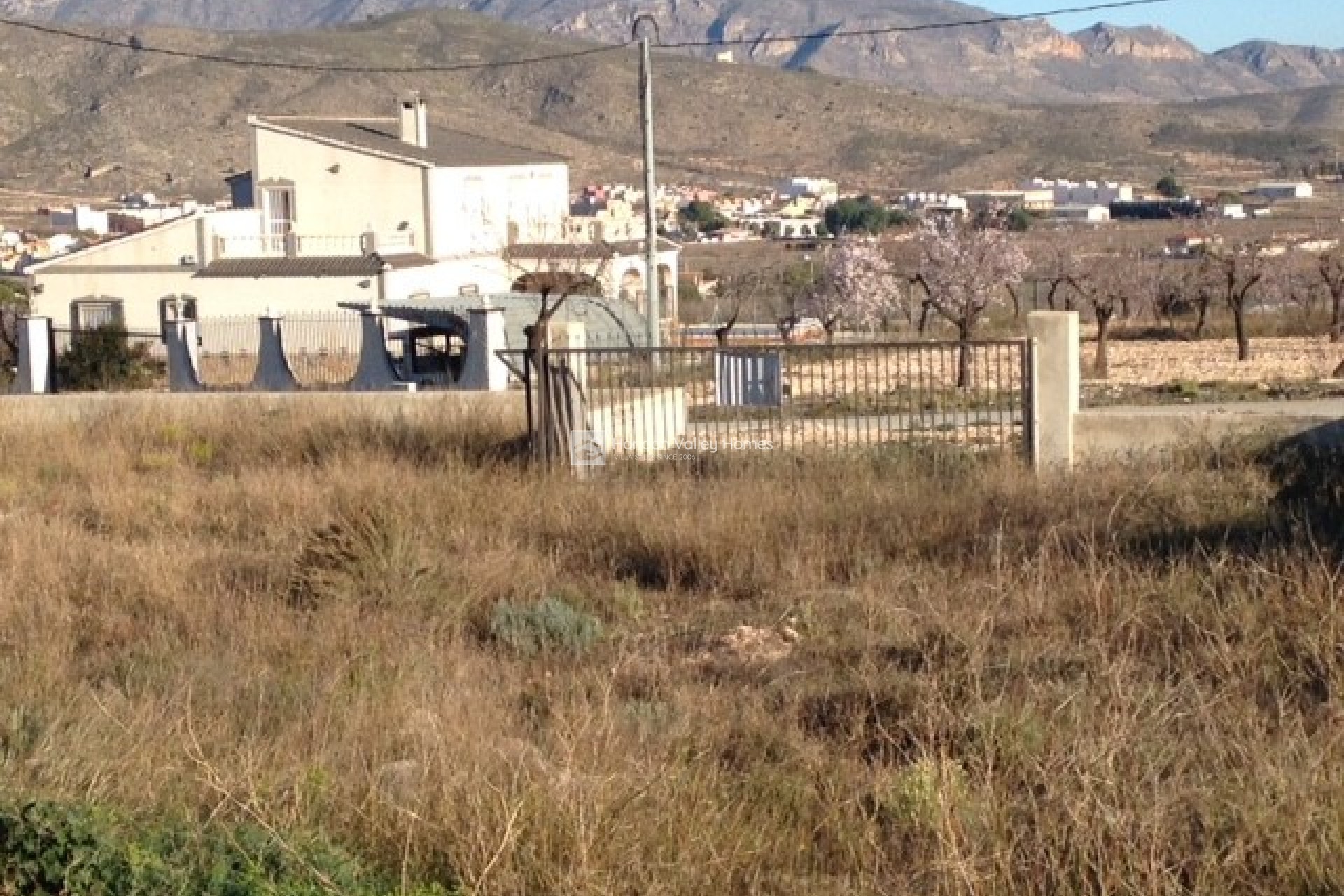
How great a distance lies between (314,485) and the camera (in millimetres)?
16828

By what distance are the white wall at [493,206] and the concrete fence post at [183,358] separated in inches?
821

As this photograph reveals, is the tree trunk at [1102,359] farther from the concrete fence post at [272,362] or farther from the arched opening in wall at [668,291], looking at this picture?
the concrete fence post at [272,362]

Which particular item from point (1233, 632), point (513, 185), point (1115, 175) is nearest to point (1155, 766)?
point (1233, 632)

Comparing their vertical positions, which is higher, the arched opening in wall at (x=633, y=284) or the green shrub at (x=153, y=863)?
the arched opening in wall at (x=633, y=284)

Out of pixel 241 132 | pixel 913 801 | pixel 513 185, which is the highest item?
pixel 241 132

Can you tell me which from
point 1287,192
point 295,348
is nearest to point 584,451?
point 295,348

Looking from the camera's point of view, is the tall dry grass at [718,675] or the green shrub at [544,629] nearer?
the tall dry grass at [718,675]

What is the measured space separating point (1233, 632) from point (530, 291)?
3559 centimetres

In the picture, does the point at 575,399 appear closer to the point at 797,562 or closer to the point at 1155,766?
the point at 797,562

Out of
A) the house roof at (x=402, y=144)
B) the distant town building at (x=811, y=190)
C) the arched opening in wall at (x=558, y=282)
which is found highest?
the distant town building at (x=811, y=190)

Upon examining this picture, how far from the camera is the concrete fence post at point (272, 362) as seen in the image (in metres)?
30.8

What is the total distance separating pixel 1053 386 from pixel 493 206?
125 ft

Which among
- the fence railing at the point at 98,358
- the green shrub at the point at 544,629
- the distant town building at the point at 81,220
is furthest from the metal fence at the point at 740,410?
the distant town building at the point at 81,220

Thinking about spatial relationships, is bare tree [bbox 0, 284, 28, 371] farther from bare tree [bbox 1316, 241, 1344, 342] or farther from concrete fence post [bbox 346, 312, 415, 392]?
bare tree [bbox 1316, 241, 1344, 342]
